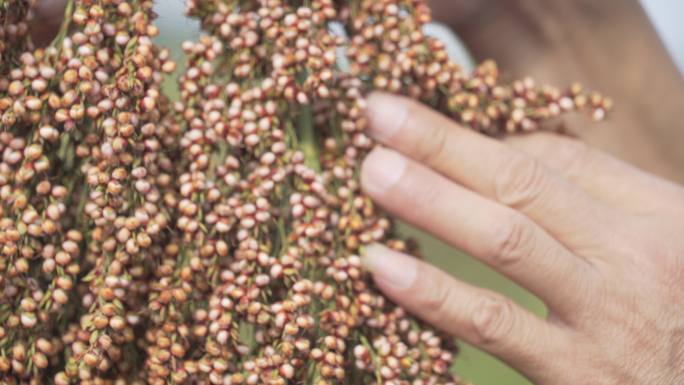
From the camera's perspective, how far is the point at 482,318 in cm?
154

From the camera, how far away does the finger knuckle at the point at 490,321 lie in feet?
5.05

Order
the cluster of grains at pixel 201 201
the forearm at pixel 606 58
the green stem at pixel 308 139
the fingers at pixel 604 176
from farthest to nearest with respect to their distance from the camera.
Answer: the forearm at pixel 606 58
the fingers at pixel 604 176
the green stem at pixel 308 139
the cluster of grains at pixel 201 201

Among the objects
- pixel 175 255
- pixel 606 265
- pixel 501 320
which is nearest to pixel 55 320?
pixel 175 255

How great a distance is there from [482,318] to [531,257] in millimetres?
140

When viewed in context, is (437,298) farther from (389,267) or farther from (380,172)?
(380,172)

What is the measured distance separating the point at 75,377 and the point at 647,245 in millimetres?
1057

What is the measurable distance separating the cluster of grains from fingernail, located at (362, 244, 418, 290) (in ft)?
0.08

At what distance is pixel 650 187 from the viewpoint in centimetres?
177

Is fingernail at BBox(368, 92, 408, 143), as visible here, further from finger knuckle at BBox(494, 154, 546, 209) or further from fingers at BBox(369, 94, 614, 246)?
finger knuckle at BBox(494, 154, 546, 209)

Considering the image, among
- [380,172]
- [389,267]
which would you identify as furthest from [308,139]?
[389,267]

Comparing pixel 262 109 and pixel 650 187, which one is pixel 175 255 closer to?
pixel 262 109

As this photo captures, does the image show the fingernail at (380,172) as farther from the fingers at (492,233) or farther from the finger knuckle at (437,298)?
the finger knuckle at (437,298)

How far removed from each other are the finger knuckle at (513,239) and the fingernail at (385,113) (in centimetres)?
26

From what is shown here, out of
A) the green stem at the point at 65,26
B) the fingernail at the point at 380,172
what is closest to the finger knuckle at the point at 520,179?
the fingernail at the point at 380,172
